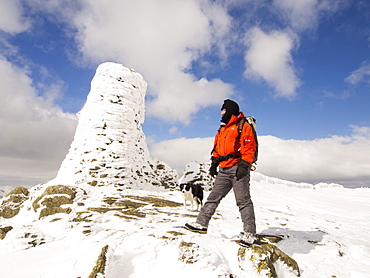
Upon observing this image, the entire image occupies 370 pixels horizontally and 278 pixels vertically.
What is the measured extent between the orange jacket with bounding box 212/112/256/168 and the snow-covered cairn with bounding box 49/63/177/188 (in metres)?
11.2

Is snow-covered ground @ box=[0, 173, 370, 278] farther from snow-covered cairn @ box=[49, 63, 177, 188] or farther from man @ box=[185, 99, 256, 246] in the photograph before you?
snow-covered cairn @ box=[49, 63, 177, 188]

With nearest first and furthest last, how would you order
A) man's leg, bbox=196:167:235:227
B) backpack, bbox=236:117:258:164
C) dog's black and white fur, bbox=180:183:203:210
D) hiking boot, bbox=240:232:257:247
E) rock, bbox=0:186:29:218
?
hiking boot, bbox=240:232:257:247 → backpack, bbox=236:117:258:164 → man's leg, bbox=196:167:235:227 → rock, bbox=0:186:29:218 → dog's black and white fur, bbox=180:183:203:210

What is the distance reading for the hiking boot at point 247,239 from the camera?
4352mm

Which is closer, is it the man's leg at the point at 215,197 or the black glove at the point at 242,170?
the black glove at the point at 242,170

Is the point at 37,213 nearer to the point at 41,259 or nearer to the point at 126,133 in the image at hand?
the point at 41,259

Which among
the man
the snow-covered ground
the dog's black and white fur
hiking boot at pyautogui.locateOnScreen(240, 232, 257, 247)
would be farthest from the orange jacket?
the dog's black and white fur

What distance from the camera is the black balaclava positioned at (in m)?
5.16

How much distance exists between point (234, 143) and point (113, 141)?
41.4ft

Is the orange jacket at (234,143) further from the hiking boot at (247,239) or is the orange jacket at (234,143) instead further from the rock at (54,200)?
the rock at (54,200)

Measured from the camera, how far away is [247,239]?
4426 millimetres

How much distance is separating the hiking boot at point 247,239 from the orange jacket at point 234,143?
4.96ft

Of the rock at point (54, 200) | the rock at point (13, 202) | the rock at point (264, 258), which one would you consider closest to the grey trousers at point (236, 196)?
the rock at point (264, 258)

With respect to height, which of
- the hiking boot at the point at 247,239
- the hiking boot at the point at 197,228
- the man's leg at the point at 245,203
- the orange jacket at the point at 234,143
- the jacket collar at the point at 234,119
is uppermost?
the jacket collar at the point at 234,119

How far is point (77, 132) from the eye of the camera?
1686 centimetres
